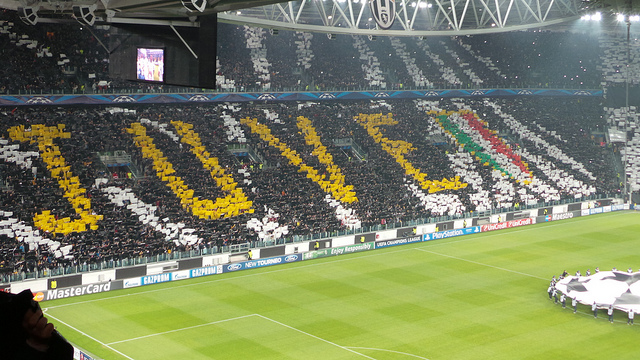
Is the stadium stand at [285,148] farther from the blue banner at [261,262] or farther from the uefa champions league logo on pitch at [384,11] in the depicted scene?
the uefa champions league logo on pitch at [384,11]

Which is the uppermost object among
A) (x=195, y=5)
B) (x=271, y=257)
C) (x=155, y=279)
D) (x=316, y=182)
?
(x=195, y=5)

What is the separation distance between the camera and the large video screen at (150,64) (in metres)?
17.3

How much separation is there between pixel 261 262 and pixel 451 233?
14.0m

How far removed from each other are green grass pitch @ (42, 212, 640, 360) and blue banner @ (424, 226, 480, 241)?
3808 millimetres

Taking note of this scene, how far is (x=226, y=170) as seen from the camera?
43.4 metres

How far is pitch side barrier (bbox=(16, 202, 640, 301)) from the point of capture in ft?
101

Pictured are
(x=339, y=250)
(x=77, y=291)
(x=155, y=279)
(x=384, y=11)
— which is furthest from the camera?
(x=339, y=250)

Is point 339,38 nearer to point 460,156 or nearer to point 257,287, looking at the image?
point 460,156

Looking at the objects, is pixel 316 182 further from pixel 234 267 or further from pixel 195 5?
pixel 195 5

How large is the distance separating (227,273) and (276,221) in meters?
5.14

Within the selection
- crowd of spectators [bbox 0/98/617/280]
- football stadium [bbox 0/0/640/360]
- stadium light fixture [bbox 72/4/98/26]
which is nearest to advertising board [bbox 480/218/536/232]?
football stadium [bbox 0/0/640/360]

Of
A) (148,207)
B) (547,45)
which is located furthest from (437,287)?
(547,45)

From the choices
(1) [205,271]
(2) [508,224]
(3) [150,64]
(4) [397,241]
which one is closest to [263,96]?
(4) [397,241]

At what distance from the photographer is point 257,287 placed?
110ft
